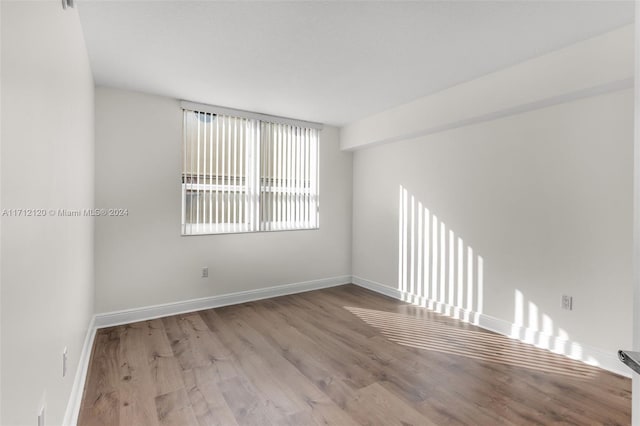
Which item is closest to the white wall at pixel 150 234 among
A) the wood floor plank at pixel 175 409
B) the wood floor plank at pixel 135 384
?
the wood floor plank at pixel 135 384

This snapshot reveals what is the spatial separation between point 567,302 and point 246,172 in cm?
372

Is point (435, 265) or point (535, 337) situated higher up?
point (435, 265)

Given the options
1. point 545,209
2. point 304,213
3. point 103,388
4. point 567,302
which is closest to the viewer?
point 103,388

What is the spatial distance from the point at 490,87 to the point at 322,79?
163cm

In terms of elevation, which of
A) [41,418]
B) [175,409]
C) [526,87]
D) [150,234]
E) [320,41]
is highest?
[320,41]

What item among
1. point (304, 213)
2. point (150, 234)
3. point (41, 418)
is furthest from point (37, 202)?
point (304, 213)

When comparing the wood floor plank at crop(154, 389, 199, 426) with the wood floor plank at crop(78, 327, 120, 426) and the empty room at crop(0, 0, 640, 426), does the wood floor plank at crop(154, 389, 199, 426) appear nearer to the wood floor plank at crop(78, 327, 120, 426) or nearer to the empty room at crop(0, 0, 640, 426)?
the empty room at crop(0, 0, 640, 426)

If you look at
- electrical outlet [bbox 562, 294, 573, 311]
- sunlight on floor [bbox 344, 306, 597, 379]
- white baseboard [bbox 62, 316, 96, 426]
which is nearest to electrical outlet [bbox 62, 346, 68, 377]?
white baseboard [bbox 62, 316, 96, 426]

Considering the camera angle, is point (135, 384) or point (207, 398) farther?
point (135, 384)

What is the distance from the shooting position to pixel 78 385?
2.06 m

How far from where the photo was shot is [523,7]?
6.49 ft

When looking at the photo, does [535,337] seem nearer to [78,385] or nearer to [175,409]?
[175,409]

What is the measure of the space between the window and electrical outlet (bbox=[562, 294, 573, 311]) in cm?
312

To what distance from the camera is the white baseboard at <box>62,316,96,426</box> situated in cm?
176
